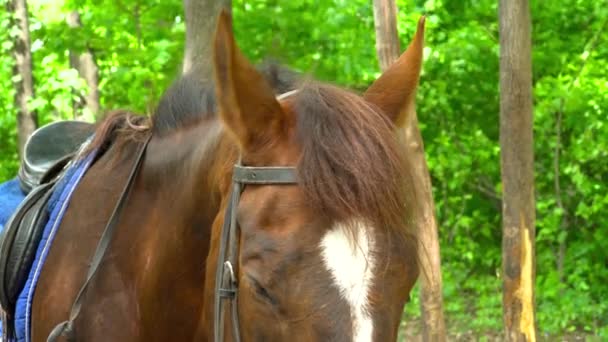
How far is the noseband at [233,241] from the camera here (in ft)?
9.30

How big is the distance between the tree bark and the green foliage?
184 centimetres

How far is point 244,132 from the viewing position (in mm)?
2930

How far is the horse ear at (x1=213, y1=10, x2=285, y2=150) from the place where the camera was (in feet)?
9.20

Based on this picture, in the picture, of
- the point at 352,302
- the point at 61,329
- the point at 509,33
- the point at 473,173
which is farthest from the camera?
the point at 473,173

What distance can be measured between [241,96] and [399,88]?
521 millimetres

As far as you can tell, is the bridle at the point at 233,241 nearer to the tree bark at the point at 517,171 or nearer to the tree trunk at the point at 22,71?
the tree bark at the point at 517,171

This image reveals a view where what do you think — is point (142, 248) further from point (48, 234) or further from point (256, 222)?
point (256, 222)

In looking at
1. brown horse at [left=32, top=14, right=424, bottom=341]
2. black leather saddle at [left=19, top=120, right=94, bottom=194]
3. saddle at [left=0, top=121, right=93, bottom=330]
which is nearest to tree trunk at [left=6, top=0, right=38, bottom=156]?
black leather saddle at [left=19, top=120, right=94, bottom=194]

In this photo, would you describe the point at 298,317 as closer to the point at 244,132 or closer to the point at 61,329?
the point at 244,132

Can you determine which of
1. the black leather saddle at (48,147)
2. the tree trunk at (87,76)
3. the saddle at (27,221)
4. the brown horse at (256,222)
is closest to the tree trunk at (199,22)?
the black leather saddle at (48,147)

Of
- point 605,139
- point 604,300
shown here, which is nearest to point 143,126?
point 605,139

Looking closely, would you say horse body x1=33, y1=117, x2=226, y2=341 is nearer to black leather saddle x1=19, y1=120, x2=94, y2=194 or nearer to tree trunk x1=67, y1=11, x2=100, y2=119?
black leather saddle x1=19, y1=120, x2=94, y2=194

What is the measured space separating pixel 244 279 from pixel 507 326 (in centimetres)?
682

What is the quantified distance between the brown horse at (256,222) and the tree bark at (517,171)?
5567 millimetres
